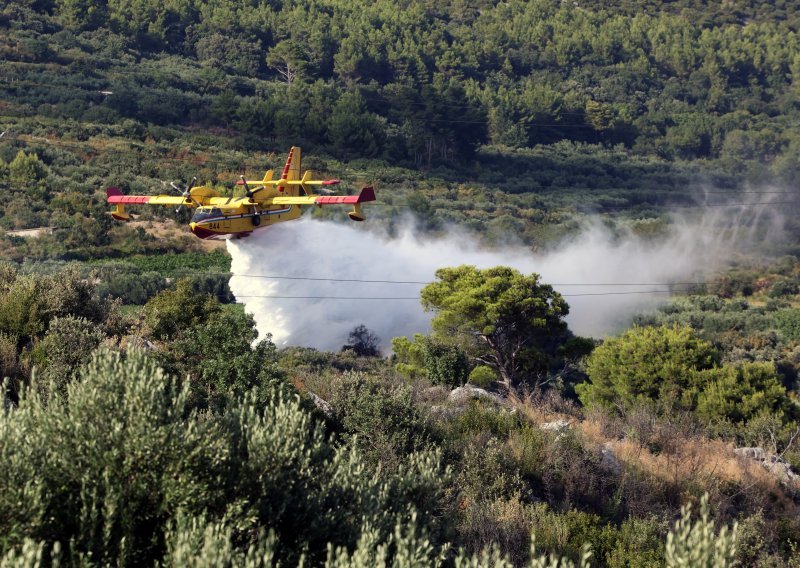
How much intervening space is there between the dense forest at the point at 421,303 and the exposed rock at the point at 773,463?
3.8 inches

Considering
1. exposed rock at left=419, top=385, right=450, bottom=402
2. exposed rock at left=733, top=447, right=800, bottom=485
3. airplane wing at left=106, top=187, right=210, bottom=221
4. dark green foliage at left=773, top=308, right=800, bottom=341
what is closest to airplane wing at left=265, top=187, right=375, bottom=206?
airplane wing at left=106, top=187, right=210, bottom=221

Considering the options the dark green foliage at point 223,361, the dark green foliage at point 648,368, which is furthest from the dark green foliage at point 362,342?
the dark green foliage at point 223,361

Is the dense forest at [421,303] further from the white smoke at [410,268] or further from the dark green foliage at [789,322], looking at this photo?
the white smoke at [410,268]

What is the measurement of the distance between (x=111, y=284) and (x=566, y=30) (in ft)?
410

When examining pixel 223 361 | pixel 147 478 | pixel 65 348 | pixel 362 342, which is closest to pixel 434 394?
pixel 223 361

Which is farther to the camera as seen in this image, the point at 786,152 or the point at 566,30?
the point at 566,30

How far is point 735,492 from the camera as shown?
23.0m

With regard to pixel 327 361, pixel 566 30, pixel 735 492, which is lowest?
pixel 327 361

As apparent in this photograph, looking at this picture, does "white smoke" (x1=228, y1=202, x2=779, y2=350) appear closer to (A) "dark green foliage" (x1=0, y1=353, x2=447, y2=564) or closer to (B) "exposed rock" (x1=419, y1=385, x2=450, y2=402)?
(B) "exposed rock" (x1=419, y1=385, x2=450, y2=402)

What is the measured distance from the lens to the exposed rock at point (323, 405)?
21675mm

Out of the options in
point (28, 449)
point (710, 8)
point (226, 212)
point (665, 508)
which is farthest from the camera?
point (710, 8)

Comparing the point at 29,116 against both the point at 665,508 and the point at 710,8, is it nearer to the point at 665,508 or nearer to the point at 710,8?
the point at 665,508

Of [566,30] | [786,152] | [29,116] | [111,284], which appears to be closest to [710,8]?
[566,30]

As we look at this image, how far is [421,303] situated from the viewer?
143 feet
